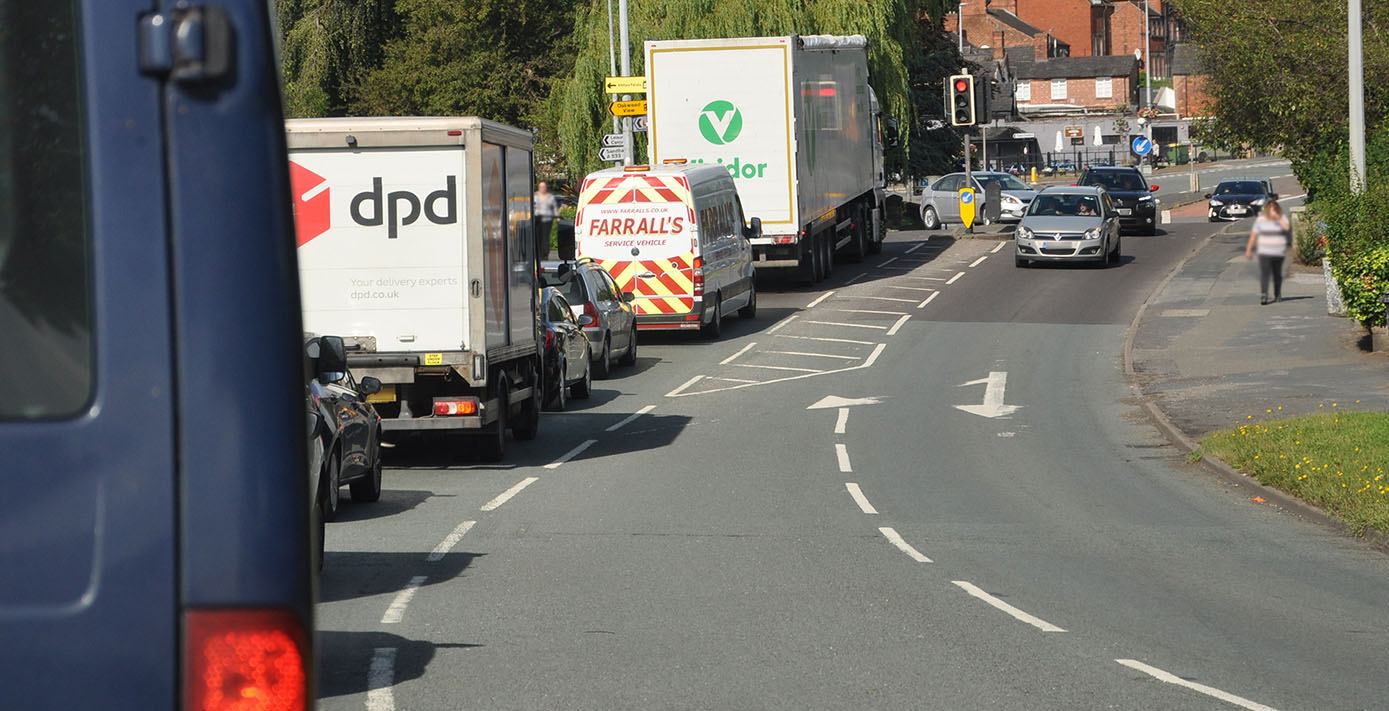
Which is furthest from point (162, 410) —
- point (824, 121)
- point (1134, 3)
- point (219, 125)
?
point (1134, 3)

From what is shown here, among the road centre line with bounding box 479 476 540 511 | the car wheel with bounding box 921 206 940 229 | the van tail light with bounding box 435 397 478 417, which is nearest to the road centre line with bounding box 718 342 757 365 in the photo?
the van tail light with bounding box 435 397 478 417

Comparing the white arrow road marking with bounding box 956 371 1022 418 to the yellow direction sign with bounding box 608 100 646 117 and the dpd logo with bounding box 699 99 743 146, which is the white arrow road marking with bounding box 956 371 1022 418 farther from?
the yellow direction sign with bounding box 608 100 646 117

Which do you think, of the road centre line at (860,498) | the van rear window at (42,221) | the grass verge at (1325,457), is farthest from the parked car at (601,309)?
the van rear window at (42,221)

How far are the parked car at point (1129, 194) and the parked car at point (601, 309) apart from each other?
23311mm

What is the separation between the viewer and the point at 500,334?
1594cm

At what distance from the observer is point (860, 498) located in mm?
13820

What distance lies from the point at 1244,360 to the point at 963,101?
46.5 ft

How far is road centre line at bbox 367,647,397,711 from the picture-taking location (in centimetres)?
725

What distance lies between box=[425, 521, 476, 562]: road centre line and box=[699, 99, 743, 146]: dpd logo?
19.2m

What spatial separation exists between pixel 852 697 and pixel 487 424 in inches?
352

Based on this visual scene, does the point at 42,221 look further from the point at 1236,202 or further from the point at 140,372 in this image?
the point at 1236,202

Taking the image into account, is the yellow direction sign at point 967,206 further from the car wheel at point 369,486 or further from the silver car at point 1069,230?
the car wheel at point 369,486

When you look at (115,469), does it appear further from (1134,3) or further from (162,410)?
(1134,3)

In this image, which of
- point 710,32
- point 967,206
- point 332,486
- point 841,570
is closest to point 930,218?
point 967,206
